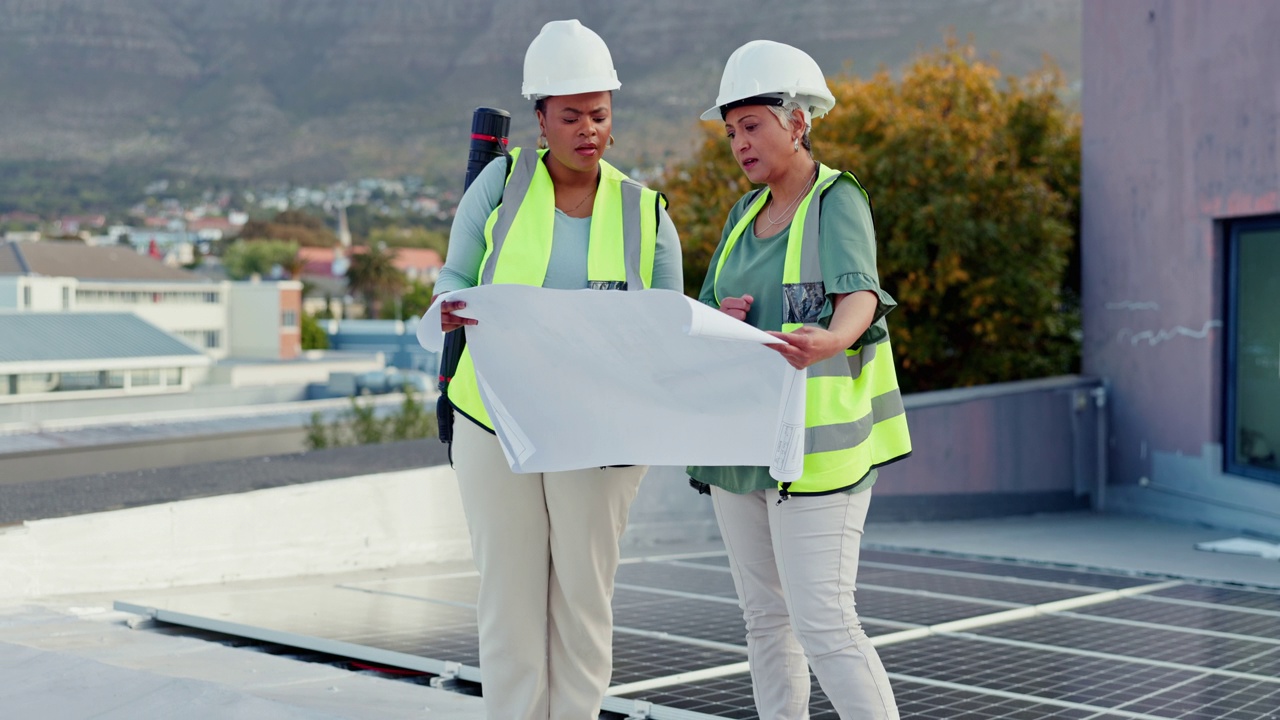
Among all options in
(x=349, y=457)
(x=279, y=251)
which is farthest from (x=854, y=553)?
(x=279, y=251)

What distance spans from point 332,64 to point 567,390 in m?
164

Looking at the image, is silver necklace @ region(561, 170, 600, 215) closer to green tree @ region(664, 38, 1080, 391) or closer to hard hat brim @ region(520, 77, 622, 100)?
hard hat brim @ region(520, 77, 622, 100)

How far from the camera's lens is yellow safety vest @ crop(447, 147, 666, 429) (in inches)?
141

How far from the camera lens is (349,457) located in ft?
36.6

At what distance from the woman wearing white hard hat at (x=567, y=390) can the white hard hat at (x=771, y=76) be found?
1.07ft

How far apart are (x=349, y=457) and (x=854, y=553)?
27.1 ft

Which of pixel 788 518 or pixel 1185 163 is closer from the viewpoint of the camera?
pixel 788 518

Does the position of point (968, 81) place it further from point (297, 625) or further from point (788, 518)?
point (788, 518)

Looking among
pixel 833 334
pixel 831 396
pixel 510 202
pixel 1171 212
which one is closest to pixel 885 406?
pixel 831 396

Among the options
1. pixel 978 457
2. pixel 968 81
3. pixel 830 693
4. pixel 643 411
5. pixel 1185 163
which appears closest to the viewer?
pixel 830 693

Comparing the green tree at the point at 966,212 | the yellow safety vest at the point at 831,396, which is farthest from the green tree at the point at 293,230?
the yellow safety vest at the point at 831,396

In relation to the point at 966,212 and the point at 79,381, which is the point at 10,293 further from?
the point at 966,212

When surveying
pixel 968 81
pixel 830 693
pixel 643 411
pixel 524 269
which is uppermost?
pixel 968 81

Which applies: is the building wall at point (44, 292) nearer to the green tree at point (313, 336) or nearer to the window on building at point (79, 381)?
the window on building at point (79, 381)
